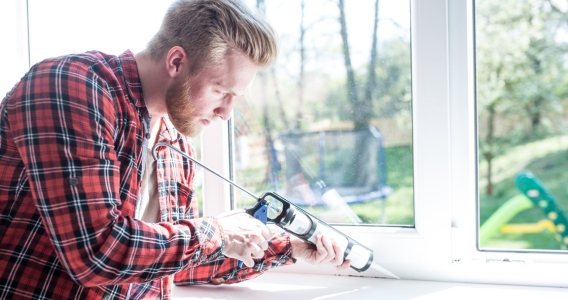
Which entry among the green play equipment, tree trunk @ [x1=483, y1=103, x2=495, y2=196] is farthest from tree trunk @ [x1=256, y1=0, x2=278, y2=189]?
tree trunk @ [x1=483, y1=103, x2=495, y2=196]

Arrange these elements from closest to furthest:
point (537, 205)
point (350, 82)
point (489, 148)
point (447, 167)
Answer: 1. point (447, 167)
2. point (350, 82)
3. point (537, 205)
4. point (489, 148)

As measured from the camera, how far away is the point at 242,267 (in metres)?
1.26

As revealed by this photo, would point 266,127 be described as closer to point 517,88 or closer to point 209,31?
point 209,31

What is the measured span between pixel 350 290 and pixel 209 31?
0.73 metres

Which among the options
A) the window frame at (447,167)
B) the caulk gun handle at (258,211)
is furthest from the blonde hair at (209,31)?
the window frame at (447,167)

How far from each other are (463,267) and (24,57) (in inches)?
58.8

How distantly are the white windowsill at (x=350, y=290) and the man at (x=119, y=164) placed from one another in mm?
119

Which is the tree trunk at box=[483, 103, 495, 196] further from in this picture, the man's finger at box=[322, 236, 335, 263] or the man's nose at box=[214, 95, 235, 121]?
the man's nose at box=[214, 95, 235, 121]

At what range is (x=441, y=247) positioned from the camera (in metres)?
1.28

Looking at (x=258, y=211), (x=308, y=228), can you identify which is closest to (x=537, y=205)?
(x=308, y=228)

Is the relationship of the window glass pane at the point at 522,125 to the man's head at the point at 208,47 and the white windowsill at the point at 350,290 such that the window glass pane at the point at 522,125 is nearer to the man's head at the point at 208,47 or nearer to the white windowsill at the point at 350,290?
the white windowsill at the point at 350,290

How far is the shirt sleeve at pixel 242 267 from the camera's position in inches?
49.0

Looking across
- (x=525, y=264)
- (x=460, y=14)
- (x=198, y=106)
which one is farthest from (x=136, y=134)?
(x=525, y=264)

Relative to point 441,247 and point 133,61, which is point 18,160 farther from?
point 441,247
